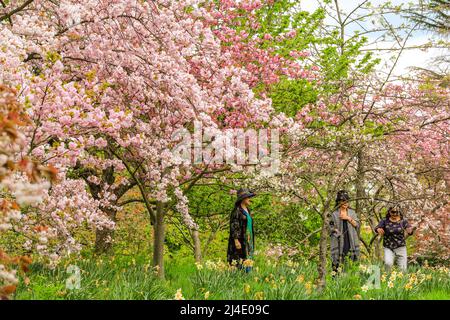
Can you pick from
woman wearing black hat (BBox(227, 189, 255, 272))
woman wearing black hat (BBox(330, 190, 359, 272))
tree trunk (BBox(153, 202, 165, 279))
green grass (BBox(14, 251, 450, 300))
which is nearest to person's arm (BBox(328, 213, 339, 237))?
woman wearing black hat (BBox(330, 190, 359, 272))

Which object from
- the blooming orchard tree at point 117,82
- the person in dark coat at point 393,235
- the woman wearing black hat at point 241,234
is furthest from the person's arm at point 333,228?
the blooming orchard tree at point 117,82

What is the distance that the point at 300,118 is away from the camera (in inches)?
426

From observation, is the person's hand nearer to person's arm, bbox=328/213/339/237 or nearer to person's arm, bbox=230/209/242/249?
person's arm, bbox=328/213/339/237

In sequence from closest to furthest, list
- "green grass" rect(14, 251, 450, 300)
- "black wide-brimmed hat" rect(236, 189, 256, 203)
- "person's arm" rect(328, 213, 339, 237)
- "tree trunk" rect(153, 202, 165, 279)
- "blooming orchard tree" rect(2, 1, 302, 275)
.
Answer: "green grass" rect(14, 251, 450, 300)
"blooming orchard tree" rect(2, 1, 302, 275)
"black wide-brimmed hat" rect(236, 189, 256, 203)
"person's arm" rect(328, 213, 339, 237)
"tree trunk" rect(153, 202, 165, 279)

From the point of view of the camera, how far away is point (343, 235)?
931cm

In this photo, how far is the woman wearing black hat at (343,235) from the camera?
29.8 ft

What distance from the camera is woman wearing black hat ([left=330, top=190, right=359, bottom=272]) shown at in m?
9.08

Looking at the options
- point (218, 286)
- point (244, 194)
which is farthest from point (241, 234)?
point (218, 286)

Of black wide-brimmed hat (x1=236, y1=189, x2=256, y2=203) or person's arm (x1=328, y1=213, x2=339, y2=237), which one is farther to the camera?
person's arm (x1=328, y1=213, x2=339, y2=237)

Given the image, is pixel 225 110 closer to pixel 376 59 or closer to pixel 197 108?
pixel 197 108

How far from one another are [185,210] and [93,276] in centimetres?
227

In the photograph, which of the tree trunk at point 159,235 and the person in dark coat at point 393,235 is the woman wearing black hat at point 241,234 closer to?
the tree trunk at point 159,235
